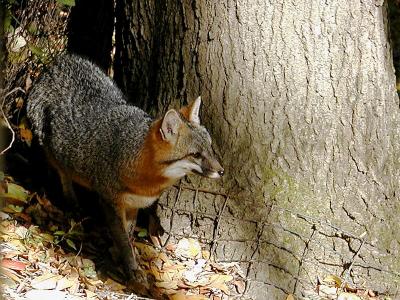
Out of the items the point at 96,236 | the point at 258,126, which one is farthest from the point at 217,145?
the point at 96,236

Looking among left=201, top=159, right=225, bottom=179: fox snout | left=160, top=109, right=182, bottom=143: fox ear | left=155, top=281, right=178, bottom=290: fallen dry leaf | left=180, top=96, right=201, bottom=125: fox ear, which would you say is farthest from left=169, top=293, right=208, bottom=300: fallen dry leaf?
left=180, top=96, right=201, bottom=125: fox ear

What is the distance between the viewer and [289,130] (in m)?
5.20

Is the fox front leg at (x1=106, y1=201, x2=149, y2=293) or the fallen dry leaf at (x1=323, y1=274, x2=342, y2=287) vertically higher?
the fallen dry leaf at (x1=323, y1=274, x2=342, y2=287)

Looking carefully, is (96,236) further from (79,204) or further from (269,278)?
(269,278)

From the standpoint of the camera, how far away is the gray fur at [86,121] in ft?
17.5

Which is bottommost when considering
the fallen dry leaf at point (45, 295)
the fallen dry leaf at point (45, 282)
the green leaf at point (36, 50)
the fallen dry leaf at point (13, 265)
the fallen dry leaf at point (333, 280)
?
the fallen dry leaf at point (45, 295)

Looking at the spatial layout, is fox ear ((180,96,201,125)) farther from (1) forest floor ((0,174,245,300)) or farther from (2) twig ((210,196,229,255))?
(1) forest floor ((0,174,245,300))

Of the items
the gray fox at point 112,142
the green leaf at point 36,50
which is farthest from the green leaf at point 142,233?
the green leaf at point 36,50

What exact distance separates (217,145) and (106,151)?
2.86 ft

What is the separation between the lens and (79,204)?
6203mm

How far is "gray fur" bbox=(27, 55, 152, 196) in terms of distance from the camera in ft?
17.5

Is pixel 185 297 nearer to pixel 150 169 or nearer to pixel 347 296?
pixel 150 169

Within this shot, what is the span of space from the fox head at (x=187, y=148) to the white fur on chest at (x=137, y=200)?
377 mm

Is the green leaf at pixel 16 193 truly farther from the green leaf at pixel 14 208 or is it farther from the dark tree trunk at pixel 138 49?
the dark tree trunk at pixel 138 49
